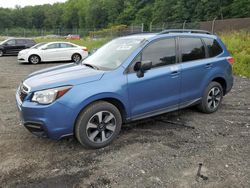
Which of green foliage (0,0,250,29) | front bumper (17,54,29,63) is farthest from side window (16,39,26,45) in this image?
green foliage (0,0,250,29)

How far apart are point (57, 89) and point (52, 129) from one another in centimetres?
57

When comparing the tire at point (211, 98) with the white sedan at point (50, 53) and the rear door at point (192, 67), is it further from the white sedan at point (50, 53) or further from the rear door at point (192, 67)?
the white sedan at point (50, 53)

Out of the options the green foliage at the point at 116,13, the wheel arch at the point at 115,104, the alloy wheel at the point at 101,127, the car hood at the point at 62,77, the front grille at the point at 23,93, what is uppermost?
the green foliage at the point at 116,13

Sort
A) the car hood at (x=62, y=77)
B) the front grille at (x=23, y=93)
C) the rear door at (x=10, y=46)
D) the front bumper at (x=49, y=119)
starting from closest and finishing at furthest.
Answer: the front bumper at (x=49, y=119), the car hood at (x=62, y=77), the front grille at (x=23, y=93), the rear door at (x=10, y=46)

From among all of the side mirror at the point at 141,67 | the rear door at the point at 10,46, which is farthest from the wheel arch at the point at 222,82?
the rear door at the point at 10,46

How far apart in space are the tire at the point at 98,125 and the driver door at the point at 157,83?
387 mm

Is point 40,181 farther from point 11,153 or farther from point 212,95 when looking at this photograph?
point 212,95

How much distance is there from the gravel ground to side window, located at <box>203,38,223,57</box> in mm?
1376

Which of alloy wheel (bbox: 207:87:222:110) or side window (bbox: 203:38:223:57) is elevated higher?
side window (bbox: 203:38:223:57)

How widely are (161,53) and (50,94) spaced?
2.13 m

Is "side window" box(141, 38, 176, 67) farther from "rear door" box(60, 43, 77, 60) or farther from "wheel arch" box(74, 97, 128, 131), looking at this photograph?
"rear door" box(60, 43, 77, 60)

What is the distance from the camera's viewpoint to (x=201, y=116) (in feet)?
18.7

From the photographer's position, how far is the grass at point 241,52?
424 inches

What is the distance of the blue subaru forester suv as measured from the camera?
387cm
